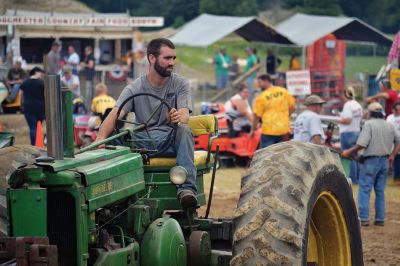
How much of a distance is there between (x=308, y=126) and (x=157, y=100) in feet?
24.3

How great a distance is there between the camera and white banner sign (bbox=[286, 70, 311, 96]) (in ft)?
68.7

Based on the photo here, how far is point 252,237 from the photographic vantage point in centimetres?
617

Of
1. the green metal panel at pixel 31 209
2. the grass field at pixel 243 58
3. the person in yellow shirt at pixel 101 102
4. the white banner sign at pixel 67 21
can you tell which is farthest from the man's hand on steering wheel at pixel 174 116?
the grass field at pixel 243 58

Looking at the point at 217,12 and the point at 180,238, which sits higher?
the point at 217,12

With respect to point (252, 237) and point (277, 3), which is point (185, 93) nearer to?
point (252, 237)

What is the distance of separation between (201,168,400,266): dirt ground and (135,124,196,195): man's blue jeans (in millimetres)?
3668

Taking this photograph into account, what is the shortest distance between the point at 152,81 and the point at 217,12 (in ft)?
115

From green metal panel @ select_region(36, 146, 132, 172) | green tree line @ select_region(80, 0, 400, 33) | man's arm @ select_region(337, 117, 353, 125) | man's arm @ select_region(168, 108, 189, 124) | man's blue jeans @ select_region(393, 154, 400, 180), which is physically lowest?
man's blue jeans @ select_region(393, 154, 400, 180)

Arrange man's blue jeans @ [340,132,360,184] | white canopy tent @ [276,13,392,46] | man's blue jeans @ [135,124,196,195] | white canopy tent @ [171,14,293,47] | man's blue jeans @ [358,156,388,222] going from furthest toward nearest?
1. white canopy tent @ [171,14,293,47]
2. white canopy tent @ [276,13,392,46]
3. man's blue jeans @ [340,132,360,184]
4. man's blue jeans @ [358,156,388,222]
5. man's blue jeans @ [135,124,196,195]

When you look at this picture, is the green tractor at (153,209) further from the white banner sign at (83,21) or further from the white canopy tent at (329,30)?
the white banner sign at (83,21)

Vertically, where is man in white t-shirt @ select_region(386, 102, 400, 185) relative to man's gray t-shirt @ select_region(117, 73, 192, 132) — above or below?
below

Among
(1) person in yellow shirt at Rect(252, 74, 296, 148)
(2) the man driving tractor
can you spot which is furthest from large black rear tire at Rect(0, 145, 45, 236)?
(1) person in yellow shirt at Rect(252, 74, 296, 148)

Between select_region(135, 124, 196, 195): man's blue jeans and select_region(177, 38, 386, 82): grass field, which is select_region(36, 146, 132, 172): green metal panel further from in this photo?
select_region(177, 38, 386, 82): grass field

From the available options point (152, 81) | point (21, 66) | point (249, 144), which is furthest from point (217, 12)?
point (152, 81)
